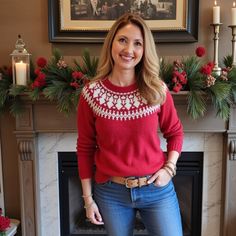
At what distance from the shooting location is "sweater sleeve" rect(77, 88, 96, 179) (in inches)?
50.9

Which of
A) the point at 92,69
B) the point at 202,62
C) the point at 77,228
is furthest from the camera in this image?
the point at 77,228

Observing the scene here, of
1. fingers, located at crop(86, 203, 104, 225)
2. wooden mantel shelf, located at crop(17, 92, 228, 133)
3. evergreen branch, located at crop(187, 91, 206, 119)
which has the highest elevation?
evergreen branch, located at crop(187, 91, 206, 119)

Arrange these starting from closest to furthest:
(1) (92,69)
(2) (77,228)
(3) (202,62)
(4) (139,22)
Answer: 1. (4) (139,22)
2. (1) (92,69)
3. (3) (202,62)
4. (2) (77,228)

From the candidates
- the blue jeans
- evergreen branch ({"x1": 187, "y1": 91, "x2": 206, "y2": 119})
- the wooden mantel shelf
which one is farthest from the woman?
the wooden mantel shelf

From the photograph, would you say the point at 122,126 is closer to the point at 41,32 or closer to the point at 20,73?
the point at 20,73

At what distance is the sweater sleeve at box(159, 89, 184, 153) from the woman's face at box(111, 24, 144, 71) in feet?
0.62

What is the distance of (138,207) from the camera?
1.27 meters

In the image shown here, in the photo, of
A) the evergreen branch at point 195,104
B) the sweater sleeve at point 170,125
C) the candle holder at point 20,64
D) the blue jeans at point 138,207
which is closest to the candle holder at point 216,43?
the evergreen branch at point 195,104

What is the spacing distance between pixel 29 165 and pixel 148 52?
1227 millimetres

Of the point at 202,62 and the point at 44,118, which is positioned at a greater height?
the point at 202,62

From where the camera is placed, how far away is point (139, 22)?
48.1 inches

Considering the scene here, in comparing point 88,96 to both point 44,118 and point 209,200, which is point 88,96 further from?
point 209,200

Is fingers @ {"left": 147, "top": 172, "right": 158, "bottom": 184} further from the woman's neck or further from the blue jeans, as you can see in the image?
the woman's neck

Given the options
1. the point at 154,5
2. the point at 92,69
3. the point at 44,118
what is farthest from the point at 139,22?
the point at 44,118
